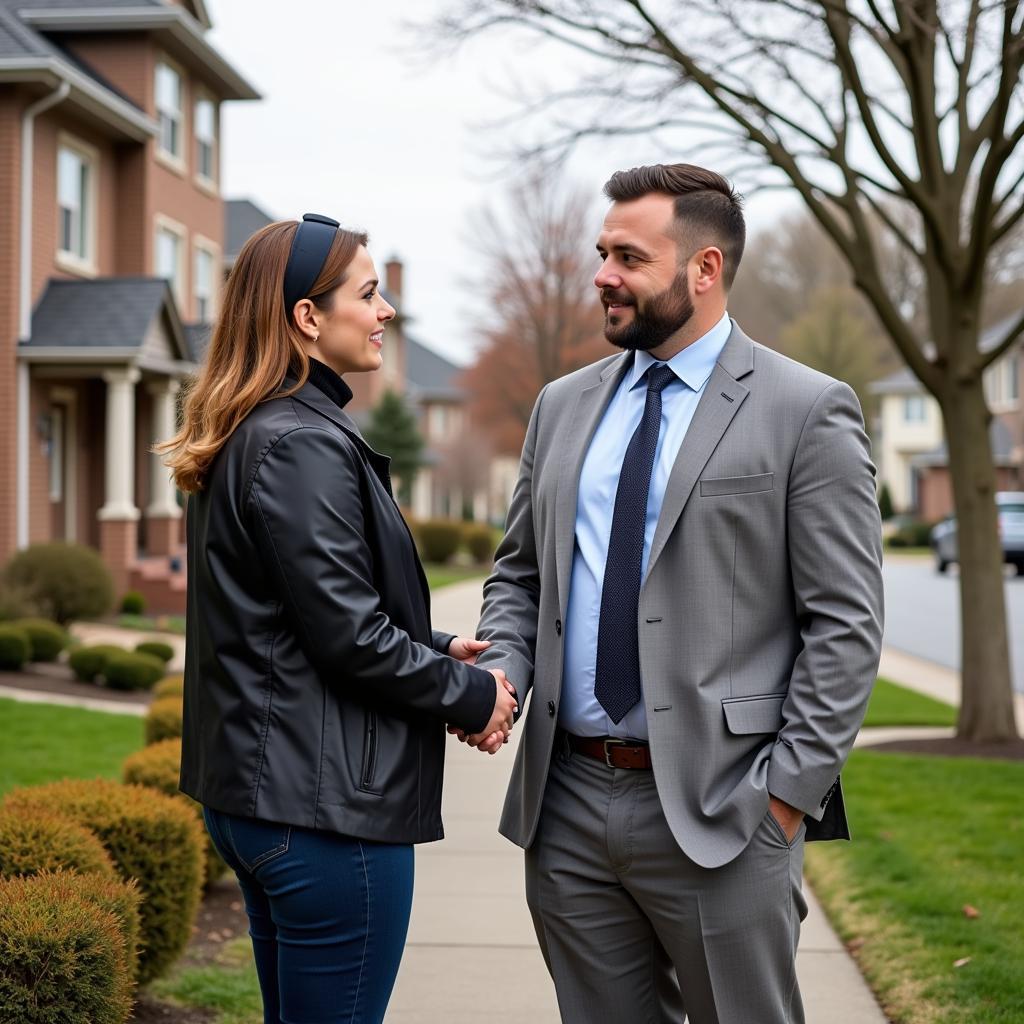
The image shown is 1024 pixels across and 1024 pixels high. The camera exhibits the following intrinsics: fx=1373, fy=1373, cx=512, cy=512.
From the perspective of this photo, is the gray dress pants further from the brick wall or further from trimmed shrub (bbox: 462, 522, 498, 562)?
trimmed shrub (bbox: 462, 522, 498, 562)

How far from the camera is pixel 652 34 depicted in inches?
365

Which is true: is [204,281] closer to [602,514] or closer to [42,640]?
[42,640]

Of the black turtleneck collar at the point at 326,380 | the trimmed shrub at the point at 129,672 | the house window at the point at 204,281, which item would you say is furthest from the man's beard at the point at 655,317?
the house window at the point at 204,281

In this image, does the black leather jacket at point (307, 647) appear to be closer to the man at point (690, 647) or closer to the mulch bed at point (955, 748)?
the man at point (690, 647)

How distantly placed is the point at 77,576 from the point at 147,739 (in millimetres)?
9697

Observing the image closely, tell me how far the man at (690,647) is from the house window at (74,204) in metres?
18.3

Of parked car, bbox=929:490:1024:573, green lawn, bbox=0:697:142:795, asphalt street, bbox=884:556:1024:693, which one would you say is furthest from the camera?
parked car, bbox=929:490:1024:573

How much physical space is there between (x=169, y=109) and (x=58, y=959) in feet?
70.4

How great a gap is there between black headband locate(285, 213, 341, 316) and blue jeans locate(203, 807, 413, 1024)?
1.10m

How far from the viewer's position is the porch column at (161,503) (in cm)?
2231

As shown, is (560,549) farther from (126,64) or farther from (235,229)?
(235,229)

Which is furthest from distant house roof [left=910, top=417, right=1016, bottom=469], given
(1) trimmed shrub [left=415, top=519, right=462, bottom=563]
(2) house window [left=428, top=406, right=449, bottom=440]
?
(1) trimmed shrub [left=415, top=519, right=462, bottom=563]

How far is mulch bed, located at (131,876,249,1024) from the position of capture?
472cm

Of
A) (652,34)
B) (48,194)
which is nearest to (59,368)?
(48,194)
